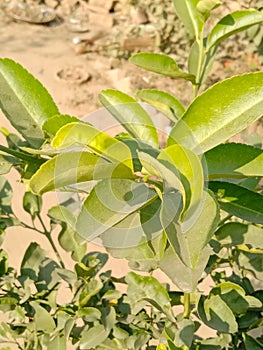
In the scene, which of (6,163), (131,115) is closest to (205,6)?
(131,115)

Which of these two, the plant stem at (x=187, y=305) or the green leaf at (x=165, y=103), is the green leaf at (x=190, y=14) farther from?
the plant stem at (x=187, y=305)

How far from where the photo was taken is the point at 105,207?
492mm

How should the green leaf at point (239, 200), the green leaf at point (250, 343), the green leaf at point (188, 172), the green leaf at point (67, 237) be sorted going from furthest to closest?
the green leaf at point (67, 237), the green leaf at point (250, 343), the green leaf at point (239, 200), the green leaf at point (188, 172)

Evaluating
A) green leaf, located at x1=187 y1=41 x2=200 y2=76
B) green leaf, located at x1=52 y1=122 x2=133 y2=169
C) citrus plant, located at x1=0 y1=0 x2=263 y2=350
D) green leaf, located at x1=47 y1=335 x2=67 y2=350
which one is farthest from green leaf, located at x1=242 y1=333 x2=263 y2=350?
green leaf, located at x1=52 y1=122 x2=133 y2=169

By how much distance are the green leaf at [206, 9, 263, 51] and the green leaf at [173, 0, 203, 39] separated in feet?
0.09

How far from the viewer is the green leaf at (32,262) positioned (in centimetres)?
97

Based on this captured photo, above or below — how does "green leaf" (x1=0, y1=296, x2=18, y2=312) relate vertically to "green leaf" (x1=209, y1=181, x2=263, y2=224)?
below

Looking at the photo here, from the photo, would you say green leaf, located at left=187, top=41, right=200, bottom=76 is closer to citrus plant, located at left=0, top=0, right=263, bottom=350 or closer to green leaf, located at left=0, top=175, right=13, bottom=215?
citrus plant, located at left=0, top=0, right=263, bottom=350

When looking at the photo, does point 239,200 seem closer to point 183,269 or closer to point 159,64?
point 183,269

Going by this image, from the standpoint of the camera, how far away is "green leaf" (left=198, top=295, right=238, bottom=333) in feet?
2.49

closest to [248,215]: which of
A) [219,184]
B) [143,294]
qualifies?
[219,184]

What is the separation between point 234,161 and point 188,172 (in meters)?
0.08

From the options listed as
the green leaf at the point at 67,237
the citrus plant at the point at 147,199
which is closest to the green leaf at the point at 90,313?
the citrus plant at the point at 147,199

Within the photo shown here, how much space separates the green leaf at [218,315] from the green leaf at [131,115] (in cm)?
27
